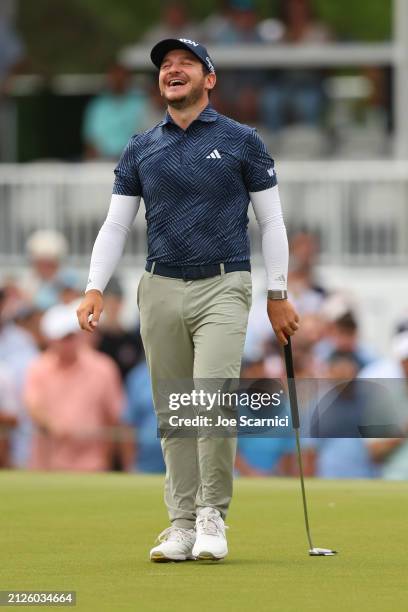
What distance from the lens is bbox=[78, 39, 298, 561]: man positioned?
887 cm

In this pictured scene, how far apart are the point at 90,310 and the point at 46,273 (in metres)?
11.5

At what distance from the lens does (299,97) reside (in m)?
25.0

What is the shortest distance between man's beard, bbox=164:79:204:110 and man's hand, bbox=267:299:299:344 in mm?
947

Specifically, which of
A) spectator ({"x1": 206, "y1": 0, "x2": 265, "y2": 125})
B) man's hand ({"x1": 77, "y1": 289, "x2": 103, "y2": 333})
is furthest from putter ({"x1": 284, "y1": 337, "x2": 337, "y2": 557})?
spectator ({"x1": 206, "y1": 0, "x2": 265, "y2": 125})

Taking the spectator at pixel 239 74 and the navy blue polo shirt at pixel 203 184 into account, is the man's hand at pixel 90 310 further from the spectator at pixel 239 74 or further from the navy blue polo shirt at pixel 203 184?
the spectator at pixel 239 74

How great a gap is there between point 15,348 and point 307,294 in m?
2.93

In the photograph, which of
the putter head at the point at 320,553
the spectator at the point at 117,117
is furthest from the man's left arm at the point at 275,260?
the spectator at the point at 117,117

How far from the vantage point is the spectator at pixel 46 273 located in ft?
64.6

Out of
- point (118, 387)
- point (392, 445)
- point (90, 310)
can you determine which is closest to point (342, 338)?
point (118, 387)

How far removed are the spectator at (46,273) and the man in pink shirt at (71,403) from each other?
3664 millimetres

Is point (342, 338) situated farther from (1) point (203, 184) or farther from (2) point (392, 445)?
(1) point (203, 184)

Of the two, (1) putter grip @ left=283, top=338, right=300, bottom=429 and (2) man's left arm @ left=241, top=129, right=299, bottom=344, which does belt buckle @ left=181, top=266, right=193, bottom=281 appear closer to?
(2) man's left arm @ left=241, top=129, right=299, bottom=344

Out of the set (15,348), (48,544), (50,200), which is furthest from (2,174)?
(48,544)

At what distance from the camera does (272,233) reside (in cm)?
898
